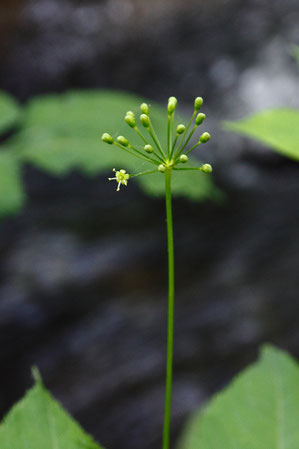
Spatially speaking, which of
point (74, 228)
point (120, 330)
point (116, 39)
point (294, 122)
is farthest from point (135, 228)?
point (294, 122)

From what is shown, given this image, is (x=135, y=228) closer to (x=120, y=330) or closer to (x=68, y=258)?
(x=68, y=258)

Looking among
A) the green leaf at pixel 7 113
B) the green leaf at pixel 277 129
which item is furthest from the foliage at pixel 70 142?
the green leaf at pixel 277 129

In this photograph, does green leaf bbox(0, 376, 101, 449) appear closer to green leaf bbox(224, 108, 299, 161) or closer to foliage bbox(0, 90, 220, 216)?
green leaf bbox(224, 108, 299, 161)

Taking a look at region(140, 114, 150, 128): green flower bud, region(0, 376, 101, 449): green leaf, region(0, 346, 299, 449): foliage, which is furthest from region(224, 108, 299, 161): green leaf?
region(0, 376, 101, 449): green leaf

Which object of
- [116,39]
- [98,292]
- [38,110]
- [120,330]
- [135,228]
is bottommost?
[120,330]

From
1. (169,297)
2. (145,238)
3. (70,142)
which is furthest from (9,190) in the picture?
(145,238)
